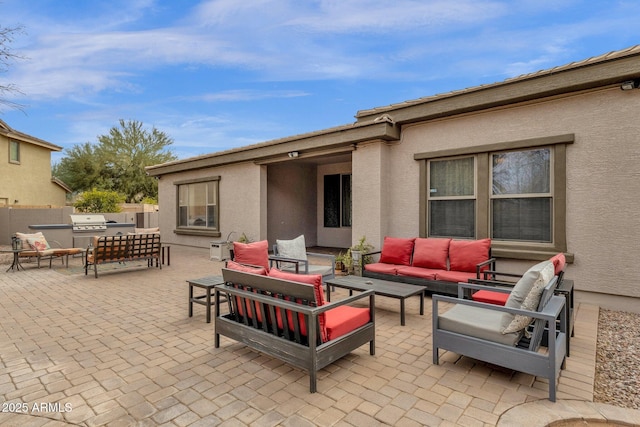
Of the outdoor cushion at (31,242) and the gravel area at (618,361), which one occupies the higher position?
the outdoor cushion at (31,242)

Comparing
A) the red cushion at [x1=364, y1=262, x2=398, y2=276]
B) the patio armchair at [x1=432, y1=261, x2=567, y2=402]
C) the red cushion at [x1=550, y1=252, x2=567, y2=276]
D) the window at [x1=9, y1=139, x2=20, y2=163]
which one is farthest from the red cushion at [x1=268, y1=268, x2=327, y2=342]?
the window at [x1=9, y1=139, x2=20, y2=163]

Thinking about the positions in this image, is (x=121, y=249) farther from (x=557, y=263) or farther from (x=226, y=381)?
→ (x=557, y=263)

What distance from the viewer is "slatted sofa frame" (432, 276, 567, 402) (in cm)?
252

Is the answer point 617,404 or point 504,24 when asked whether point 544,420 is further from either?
point 504,24

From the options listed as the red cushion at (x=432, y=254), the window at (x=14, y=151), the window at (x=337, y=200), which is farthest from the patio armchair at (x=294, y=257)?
the window at (x=14, y=151)

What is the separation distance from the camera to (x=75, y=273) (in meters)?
7.79

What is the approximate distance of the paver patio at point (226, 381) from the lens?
2367mm

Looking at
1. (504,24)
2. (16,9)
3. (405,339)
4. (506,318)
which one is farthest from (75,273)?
(504,24)

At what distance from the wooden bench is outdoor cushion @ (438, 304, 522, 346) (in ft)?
23.4

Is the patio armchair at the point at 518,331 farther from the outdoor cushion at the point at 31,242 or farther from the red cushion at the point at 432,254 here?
the outdoor cushion at the point at 31,242

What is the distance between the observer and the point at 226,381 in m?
2.86

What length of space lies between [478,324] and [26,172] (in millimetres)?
24323

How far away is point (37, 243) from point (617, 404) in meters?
11.1

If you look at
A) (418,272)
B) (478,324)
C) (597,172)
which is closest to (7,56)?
(418,272)
